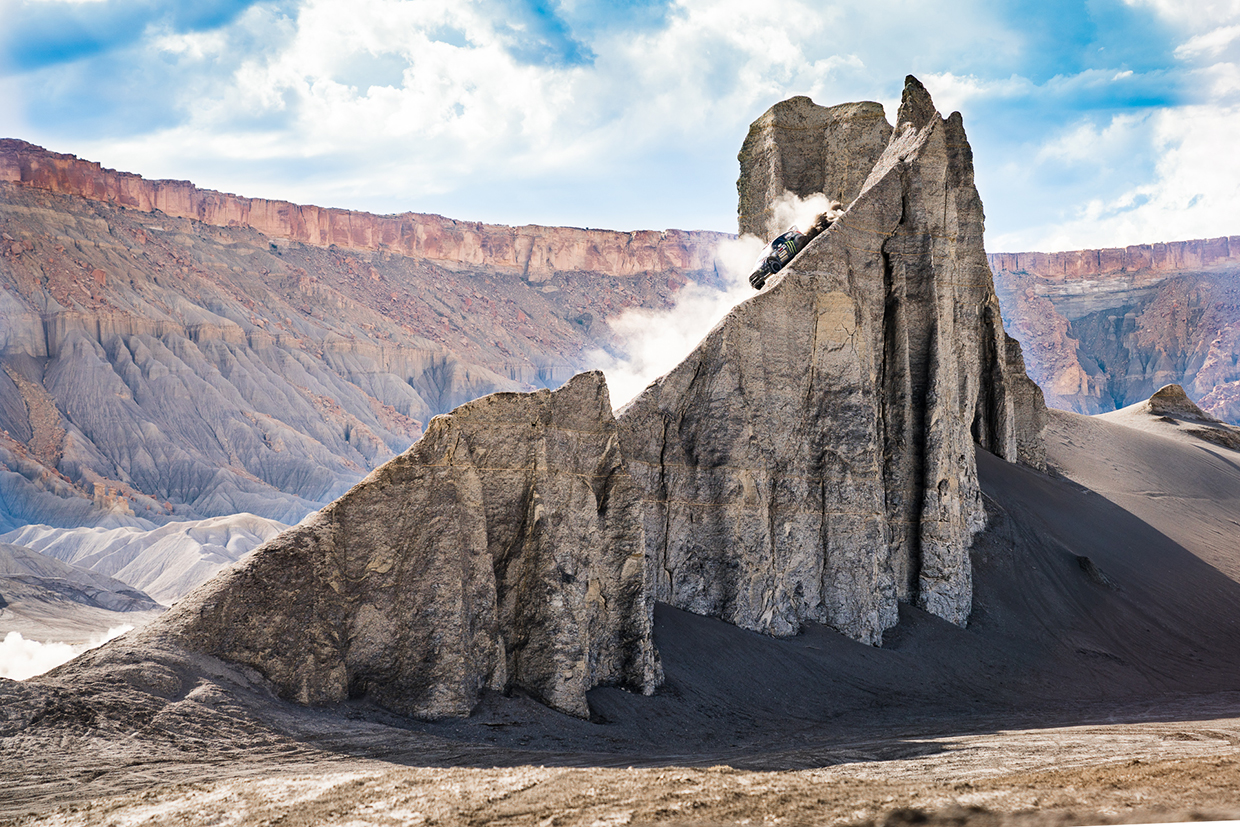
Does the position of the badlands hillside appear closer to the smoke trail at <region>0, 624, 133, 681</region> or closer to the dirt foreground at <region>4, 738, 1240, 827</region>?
the dirt foreground at <region>4, 738, 1240, 827</region>

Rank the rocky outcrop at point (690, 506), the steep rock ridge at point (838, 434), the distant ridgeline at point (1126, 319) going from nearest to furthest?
the rocky outcrop at point (690, 506), the steep rock ridge at point (838, 434), the distant ridgeline at point (1126, 319)

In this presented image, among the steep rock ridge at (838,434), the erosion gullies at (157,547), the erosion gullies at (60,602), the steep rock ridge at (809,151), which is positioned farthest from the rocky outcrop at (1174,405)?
the erosion gullies at (60,602)

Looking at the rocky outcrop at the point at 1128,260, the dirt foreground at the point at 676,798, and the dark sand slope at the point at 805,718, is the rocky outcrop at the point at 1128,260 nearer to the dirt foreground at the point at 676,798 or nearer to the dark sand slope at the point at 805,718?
the dark sand slope at the point at 805,718

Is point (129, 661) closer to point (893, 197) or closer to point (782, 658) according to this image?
point (782, 658)

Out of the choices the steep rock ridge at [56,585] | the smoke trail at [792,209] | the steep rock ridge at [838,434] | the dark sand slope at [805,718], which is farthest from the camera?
the steep rock ridge at [56,585]

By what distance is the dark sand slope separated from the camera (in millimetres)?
12922

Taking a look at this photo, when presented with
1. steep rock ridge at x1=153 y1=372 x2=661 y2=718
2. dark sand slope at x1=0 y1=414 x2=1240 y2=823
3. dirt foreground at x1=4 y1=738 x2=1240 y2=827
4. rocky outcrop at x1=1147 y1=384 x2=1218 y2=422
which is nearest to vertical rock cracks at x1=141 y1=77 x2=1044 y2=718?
steep rock ridge at x1=153 y1=372 x2=661 y2=718

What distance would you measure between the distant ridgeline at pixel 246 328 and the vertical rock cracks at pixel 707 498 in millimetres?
61966

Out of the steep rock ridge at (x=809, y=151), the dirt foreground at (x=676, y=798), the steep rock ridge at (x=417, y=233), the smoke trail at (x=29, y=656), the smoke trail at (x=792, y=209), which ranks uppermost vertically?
the steep rock ridge at (x=417, y=233)

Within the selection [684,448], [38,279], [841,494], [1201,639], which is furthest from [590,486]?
[38,279]

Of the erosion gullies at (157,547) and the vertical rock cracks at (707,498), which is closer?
the vertical rock cracks at (707,498)

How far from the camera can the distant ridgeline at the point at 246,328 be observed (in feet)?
274

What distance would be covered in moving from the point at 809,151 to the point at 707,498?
19.0 m

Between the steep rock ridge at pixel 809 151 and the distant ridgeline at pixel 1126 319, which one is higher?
the distant ridgeline at pixel 1126 319
